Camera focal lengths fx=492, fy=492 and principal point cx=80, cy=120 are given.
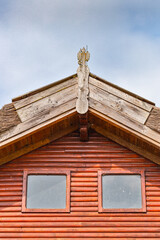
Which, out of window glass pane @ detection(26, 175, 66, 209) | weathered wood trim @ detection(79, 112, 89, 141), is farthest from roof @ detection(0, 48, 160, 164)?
window glass pane @ detection(26, 175, 66, 209)

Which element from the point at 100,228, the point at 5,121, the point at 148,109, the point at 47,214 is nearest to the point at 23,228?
the point at 47,214

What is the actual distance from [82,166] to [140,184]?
1.30 m

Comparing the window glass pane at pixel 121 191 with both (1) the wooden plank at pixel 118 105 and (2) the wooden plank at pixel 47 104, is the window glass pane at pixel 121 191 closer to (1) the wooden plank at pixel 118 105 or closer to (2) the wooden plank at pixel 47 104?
(1) the wooden plank at pixel 118 105

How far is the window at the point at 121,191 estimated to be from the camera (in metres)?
10.3

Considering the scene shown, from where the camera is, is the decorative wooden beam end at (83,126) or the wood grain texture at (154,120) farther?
the decorative wooden beam end at (83,126)

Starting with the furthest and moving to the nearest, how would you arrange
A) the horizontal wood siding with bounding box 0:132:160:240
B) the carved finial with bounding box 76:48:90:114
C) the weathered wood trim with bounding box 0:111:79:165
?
the weathered wood trim with bounding box 0:111:79:165 → the carved finial with bounding box 76:48:90:114 → the horizontal wood siding with bounding box 0:132:160:240

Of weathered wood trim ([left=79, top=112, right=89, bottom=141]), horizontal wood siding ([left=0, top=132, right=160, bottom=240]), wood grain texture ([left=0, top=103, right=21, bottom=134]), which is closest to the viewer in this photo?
horizontal wood siding ([left=0, top=132, right=160, bottom=240])

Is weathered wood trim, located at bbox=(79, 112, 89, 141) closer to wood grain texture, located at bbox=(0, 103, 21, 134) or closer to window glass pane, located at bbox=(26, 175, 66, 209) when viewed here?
window glass pane, located at bbox=(26, 175, 66, 209)

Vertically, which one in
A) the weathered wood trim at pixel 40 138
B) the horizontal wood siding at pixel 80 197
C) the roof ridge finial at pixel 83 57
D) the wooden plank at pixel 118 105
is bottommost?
the horizontal wood siding at pixel 80 197

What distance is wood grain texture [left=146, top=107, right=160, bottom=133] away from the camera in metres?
10.1

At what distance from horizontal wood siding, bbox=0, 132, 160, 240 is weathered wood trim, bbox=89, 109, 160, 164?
0.13 meters

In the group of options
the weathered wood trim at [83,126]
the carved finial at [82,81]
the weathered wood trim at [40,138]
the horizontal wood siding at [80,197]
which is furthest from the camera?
the weathered wood trim at [40,138]

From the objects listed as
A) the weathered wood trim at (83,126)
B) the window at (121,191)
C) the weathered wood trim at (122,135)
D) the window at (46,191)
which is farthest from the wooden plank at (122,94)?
the window at (46,191)

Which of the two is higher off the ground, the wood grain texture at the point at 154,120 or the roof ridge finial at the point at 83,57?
the roof ridge finial at the point at 83,57
